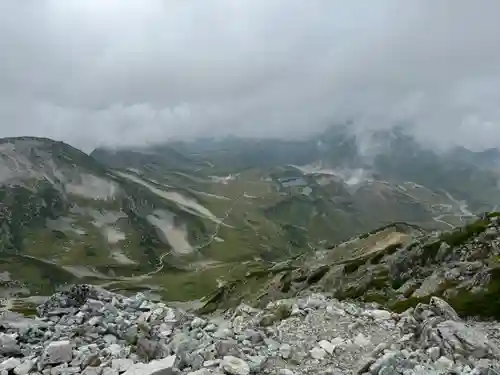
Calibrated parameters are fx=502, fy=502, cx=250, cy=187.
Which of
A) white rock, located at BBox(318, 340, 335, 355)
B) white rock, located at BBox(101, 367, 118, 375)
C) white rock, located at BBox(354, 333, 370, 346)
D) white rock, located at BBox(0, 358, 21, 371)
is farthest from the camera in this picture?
white rock, located at BBox(354, 333, 370, 346)

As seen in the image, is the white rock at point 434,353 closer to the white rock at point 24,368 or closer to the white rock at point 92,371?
the white rock at point 92,371

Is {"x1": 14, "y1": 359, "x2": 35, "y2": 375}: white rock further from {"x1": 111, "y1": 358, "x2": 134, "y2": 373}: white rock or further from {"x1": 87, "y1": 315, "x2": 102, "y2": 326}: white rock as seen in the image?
{"x1": 87, "y1": 315, "x2": 102, "y2": 326}: white rock

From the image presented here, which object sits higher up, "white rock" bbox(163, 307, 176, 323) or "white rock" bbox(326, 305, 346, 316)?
"white rock" bbox(163, 307, 176, 323)

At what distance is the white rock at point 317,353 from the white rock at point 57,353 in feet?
38.6

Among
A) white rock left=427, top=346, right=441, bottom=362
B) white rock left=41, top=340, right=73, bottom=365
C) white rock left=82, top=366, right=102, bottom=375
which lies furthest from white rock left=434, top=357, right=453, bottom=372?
white rock left=41, top=340, right=73, bottom=365

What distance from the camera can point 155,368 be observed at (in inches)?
819

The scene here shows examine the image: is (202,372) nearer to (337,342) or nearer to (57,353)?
(57,353)

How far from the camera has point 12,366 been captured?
78.9 ft

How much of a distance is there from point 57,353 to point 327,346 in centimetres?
1330

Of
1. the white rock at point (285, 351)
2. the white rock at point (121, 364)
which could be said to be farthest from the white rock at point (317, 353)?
the white rock at point (121, 364)

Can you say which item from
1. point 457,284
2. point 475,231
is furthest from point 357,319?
point 475,231

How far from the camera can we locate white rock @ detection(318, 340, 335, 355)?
25.2 meters

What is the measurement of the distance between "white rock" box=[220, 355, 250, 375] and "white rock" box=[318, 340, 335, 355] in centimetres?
534

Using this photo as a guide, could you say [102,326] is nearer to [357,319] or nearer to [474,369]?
[357,319]
